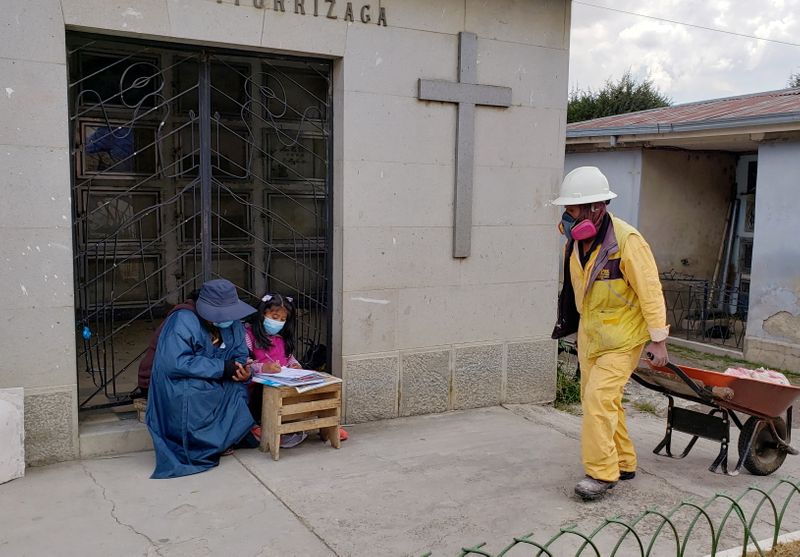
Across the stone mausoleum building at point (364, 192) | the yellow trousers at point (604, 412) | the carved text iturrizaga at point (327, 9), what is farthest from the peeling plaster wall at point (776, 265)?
the carved text iturrizaga at point (327, 9)

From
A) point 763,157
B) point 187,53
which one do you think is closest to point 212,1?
point 187,53

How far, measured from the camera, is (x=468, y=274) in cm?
635

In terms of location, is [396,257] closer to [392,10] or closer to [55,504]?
[392,10]

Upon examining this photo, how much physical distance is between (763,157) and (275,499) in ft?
25.0

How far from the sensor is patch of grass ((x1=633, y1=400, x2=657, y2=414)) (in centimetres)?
718

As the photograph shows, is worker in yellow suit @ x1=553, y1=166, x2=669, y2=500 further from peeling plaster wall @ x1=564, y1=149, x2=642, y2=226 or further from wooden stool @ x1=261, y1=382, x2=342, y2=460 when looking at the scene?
peeling plaster wall @ x1=564, y1=149, x2=642, y2=226

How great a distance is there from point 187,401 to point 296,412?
69 centimetres

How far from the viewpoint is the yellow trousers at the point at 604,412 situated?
4492 millimetres

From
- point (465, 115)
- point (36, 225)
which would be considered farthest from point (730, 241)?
point (36, 225)

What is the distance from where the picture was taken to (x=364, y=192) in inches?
227

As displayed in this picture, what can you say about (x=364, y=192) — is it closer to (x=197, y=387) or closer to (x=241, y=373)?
(x=241, y=373)

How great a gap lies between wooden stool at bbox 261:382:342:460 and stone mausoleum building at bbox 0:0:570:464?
2.02ft

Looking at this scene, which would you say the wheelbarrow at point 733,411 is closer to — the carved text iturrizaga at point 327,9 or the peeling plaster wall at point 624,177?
the carved text iturrizaga at point 327,9

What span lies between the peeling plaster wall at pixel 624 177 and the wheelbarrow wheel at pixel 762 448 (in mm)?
6270
